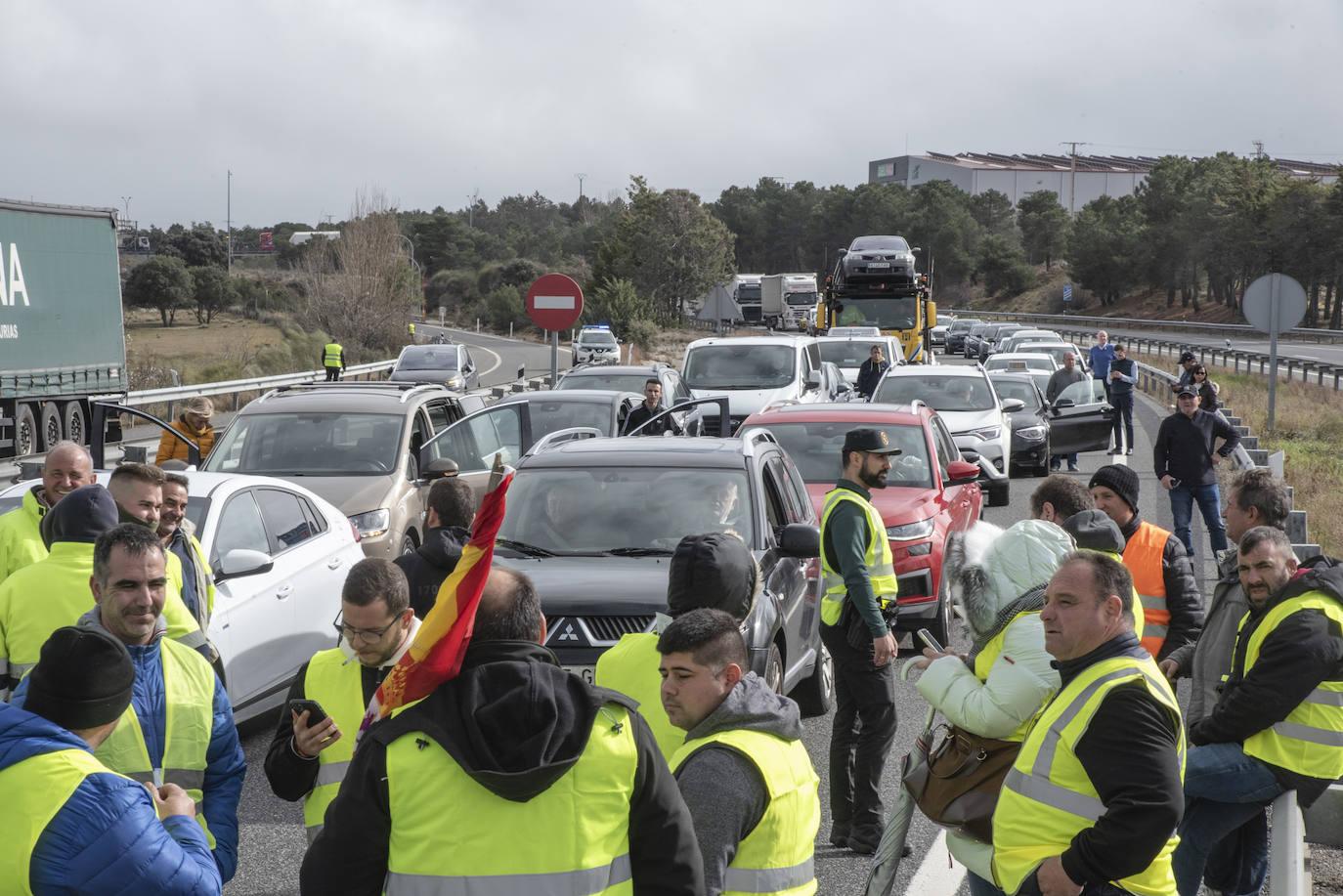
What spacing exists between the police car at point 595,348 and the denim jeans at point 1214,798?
3746 cm

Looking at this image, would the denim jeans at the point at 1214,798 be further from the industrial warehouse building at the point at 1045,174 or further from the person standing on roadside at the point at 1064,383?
the industrial warehouse building at the point at 1045,174

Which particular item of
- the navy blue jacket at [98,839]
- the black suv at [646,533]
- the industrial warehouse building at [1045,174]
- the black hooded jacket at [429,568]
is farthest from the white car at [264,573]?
the industrial warehouse building at [1045,174]

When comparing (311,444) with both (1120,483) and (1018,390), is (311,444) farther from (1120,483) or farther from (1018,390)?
(1018,390)

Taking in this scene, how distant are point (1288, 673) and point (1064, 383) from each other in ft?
57.2

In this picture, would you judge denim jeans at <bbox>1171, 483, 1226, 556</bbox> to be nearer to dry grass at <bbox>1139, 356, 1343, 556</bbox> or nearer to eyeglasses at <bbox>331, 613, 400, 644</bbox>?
dry grass at <bbox>1139, 356, 1343, 556</bbox>

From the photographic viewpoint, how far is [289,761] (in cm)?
373

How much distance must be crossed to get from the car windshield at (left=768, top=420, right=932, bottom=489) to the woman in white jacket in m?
6.83

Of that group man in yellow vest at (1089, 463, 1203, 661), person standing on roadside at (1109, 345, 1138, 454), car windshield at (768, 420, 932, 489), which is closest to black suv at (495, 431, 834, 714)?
man in yellow vest at (1089, 463, 1203, 661)

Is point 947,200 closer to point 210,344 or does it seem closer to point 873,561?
point 210,344

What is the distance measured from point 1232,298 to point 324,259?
59.2 metres

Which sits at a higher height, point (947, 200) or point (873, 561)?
point (947, 200)

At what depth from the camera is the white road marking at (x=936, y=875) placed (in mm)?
5527

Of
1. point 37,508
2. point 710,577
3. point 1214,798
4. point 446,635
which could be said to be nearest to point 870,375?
point 37,508

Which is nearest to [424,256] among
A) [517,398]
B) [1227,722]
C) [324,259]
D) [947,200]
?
[947,200]
